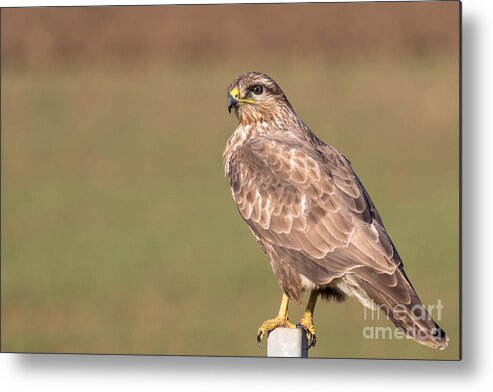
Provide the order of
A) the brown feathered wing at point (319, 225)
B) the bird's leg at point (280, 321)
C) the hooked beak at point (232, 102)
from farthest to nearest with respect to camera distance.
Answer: the hooked beak at point (232, 102) → the bird's leg at point (280, 321) → the brown feathered wing at point (319, 225)

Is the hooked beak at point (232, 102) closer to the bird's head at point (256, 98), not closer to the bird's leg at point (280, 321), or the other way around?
the bird's head at point (256, 98)

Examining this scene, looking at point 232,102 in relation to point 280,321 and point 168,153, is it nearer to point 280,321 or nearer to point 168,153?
point 168,153

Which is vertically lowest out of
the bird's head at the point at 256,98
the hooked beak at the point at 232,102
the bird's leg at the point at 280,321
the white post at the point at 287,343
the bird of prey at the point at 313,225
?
the white post at the point at 287,343

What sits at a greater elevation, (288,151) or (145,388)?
(288,151)

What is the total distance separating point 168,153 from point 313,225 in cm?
106

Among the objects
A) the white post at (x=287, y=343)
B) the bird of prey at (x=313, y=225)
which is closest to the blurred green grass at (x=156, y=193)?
the bird of prey at (x=313, y=225)

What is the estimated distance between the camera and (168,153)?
8211mm

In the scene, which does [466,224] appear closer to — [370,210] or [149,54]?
[370,210]

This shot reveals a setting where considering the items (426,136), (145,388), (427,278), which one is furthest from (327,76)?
(145,388)

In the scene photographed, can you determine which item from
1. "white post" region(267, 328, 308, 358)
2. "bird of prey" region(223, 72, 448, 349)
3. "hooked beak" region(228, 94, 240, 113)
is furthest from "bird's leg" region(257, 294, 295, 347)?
"hooked beak" region(228, 94, 240, 113)

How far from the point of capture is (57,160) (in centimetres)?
817

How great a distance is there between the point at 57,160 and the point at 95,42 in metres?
0.67

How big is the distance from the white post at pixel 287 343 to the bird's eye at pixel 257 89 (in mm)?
1315

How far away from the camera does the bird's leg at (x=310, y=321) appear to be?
7555 millimetres
